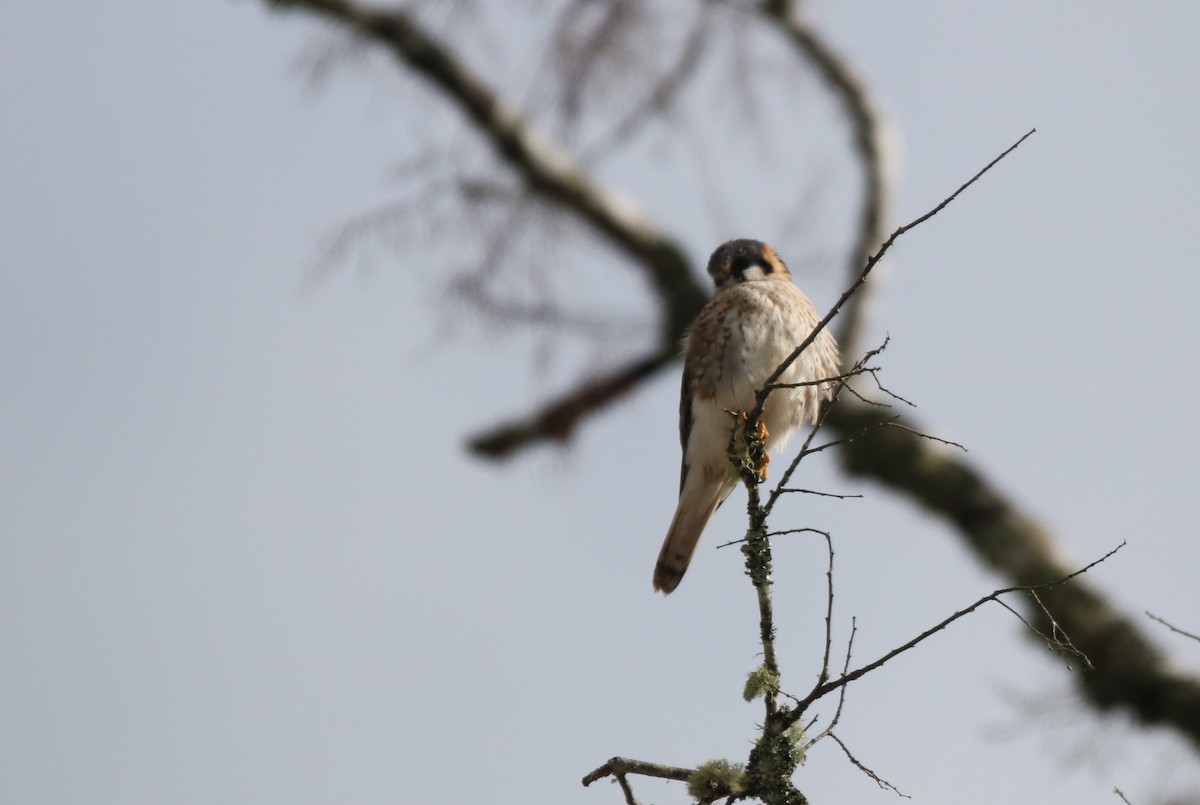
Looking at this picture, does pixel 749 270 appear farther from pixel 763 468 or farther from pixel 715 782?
pixel 715 782

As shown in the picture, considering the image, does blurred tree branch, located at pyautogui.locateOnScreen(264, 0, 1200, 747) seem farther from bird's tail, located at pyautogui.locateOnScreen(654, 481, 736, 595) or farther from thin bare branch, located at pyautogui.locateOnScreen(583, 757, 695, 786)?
thin bare branch, located at pyautogui.locateOnScreen(583, 757, 695, 786)

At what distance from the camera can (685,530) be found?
13.1 feet

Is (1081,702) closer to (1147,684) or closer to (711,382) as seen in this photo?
(1147,684)

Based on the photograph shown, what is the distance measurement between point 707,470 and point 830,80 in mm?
4082

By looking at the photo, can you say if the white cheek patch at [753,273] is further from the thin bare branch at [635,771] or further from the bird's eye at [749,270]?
the thin bare branch at [635,771]

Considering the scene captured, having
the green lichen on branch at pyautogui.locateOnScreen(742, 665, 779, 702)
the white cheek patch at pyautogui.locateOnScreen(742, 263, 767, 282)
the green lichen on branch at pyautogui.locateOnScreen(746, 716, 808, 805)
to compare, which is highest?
the white cheek patch at pyautogui.locateOnScreen(742, 263, 767, 282)

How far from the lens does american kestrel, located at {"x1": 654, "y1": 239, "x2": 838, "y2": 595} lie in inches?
155

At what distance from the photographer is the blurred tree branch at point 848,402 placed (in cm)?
694

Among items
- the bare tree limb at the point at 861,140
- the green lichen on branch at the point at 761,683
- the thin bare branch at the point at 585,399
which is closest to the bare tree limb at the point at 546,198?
the thin bare branch at the point at 585,399

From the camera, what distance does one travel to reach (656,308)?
23.4 ft

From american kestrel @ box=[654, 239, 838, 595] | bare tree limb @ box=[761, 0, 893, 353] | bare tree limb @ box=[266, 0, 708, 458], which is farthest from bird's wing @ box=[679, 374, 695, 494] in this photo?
bare tree limb @ box=[761, 0, 893, 353]

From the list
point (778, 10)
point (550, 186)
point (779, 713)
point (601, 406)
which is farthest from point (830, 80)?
point (779, 713)

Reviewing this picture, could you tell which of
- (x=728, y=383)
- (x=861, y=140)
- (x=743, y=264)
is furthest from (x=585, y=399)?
(x=728, y=383)

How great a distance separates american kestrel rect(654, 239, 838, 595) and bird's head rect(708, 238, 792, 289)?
0.60 feet
